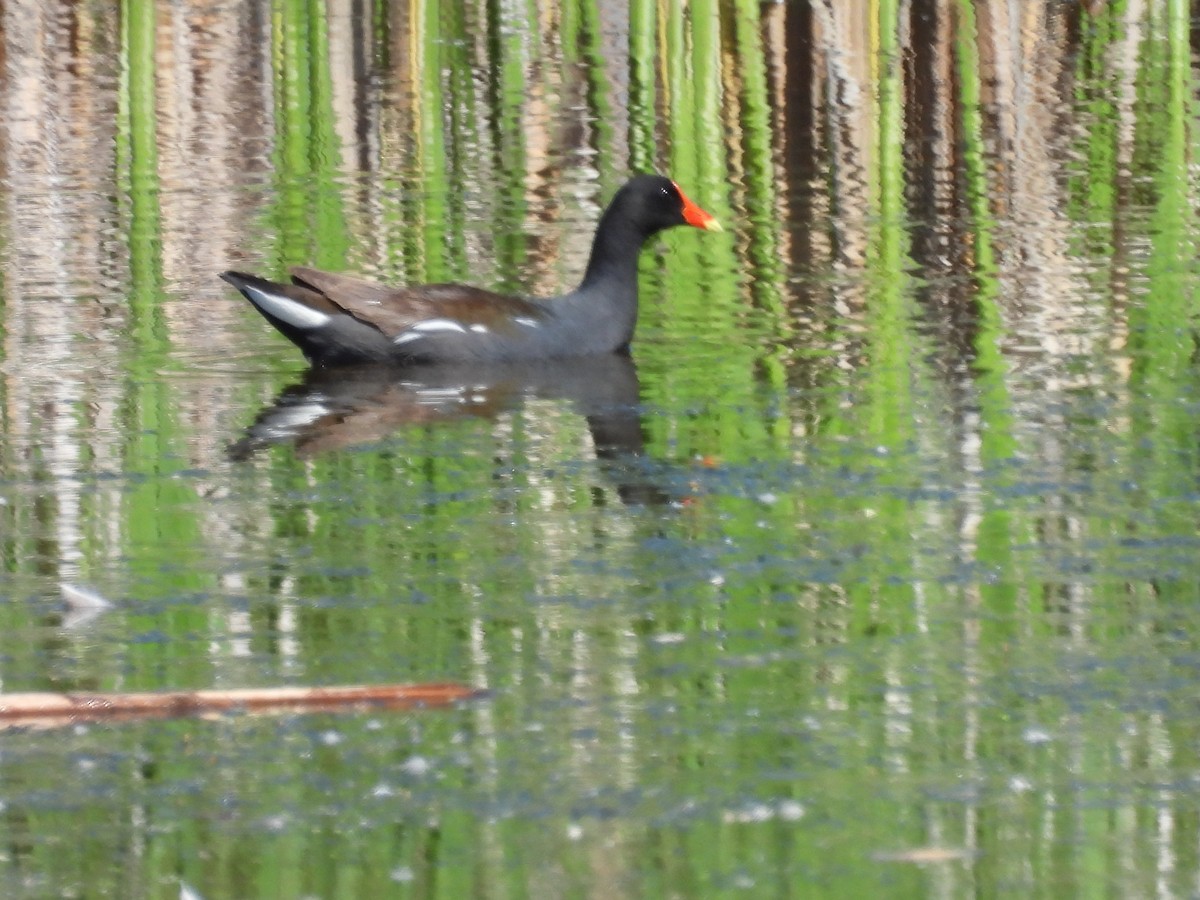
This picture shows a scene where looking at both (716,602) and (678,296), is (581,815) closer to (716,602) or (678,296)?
(716,602)

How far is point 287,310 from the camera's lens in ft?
33.7

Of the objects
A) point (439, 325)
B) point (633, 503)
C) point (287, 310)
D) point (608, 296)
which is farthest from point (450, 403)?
point (633, 503)

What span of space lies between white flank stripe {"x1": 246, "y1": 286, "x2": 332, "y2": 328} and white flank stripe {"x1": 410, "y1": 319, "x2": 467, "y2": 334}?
384mm

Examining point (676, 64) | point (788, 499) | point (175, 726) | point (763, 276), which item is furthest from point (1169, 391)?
point (676, 64)

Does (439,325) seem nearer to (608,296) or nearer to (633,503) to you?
(608,296)

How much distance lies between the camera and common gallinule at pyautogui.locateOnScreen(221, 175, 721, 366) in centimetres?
1031

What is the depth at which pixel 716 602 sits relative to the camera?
674cm

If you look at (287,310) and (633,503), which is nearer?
(633,503)

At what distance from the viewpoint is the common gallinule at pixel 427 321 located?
10312mm

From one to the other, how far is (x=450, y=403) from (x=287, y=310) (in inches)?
36.4

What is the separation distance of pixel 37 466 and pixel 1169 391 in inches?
152

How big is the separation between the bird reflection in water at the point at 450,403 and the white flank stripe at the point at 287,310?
0.69 ft

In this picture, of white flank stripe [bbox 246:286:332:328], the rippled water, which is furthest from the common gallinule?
the rippled water

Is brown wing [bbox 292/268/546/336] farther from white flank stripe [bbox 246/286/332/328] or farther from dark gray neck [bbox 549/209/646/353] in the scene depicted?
dark gray neck [bbox 549/209/646/353]
